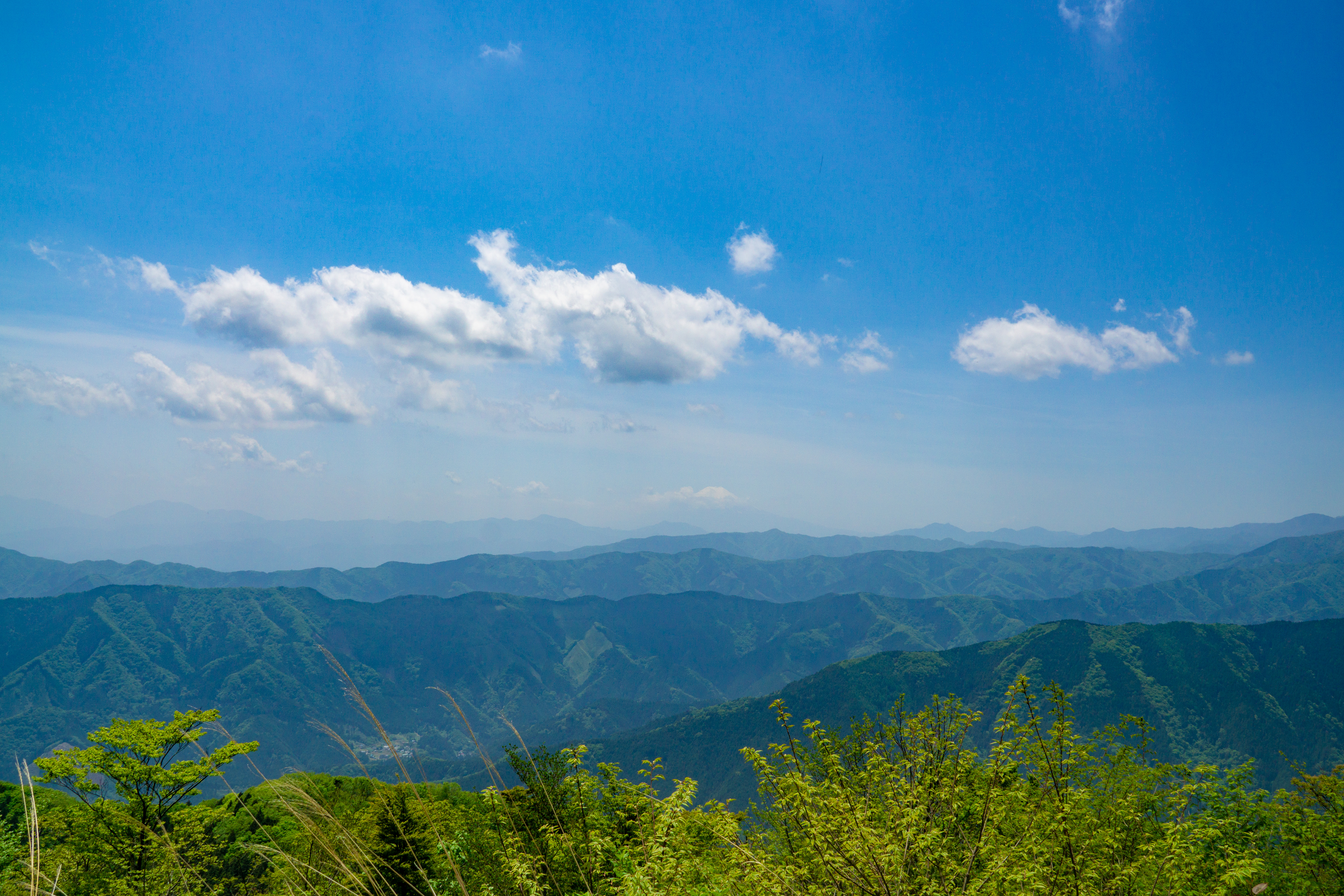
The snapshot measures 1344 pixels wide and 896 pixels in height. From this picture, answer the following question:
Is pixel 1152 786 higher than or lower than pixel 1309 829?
higher

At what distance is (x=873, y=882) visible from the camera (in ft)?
22.3

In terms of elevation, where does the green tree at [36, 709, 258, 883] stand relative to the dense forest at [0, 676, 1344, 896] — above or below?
below

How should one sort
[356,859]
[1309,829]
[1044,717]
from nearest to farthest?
[356,859]
[1044,717]
[1309,829]

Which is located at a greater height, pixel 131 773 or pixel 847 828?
pixel 847 828

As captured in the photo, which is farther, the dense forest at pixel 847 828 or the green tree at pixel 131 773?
the green tree at pixel 131 773

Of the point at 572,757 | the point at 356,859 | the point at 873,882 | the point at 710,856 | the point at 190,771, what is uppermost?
the point at 356,859

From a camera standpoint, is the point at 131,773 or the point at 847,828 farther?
the point at 131,773

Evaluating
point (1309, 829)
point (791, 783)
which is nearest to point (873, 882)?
point (791, 783)

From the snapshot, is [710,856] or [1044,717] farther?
[1044,717]

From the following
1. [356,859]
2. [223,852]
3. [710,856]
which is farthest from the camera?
[223,852]

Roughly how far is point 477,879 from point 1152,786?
56.0 ft

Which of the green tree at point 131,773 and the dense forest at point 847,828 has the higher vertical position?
the dense forest at point 847,828

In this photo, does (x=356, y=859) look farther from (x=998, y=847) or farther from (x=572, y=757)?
(x=572, y=757)

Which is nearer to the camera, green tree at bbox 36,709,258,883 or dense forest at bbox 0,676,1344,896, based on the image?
dense forest at bbox 0,676,1344,896
